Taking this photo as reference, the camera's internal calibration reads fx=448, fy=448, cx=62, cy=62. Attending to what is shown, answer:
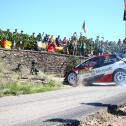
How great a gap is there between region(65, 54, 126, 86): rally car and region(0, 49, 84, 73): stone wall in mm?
6850

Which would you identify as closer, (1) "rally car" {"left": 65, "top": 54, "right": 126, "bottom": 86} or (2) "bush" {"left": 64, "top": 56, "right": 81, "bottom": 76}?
(1) "rally car" {"left": 65, "top": 54, "right": 126, "bottom": 86}

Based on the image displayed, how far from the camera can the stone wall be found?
29950 millimetres

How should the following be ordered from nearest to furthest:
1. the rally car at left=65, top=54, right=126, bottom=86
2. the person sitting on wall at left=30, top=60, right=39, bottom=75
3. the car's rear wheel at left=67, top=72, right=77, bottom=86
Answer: the rally car at left=65, top=54, right=126, bottom=86, the car's rear wheel at left=67, top=72, right=77, bottom=86, the person sitting on wall at left=30, top=60, right=39, bottom=75

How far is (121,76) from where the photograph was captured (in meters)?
22.9

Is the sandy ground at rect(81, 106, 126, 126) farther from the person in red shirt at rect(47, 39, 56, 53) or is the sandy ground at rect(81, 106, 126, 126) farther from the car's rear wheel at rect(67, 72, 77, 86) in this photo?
the person in red shirt at rect(47, 39, 56, 53)

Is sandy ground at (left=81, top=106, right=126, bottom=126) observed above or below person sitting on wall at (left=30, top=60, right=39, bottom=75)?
below

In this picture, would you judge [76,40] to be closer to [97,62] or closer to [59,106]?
[97,62]

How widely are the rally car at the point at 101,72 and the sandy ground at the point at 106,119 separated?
388 inches

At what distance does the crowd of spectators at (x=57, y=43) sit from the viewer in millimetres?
32219

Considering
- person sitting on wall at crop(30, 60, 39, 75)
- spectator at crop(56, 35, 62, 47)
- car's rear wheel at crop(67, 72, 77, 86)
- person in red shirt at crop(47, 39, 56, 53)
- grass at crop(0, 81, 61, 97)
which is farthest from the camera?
spectator at crop(56, 35, 62, 47)

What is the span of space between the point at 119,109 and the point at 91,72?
33.9 ft

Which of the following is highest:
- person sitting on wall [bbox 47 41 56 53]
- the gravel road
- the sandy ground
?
person sitting on wall [bbox 47 41 56 53]

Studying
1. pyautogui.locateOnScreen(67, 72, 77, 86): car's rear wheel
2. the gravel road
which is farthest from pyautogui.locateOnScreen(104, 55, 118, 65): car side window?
the gravel road

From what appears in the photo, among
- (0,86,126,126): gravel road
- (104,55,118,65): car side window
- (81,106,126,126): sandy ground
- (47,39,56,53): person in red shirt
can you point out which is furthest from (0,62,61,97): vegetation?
(47,39,56,53): person in red shirt
